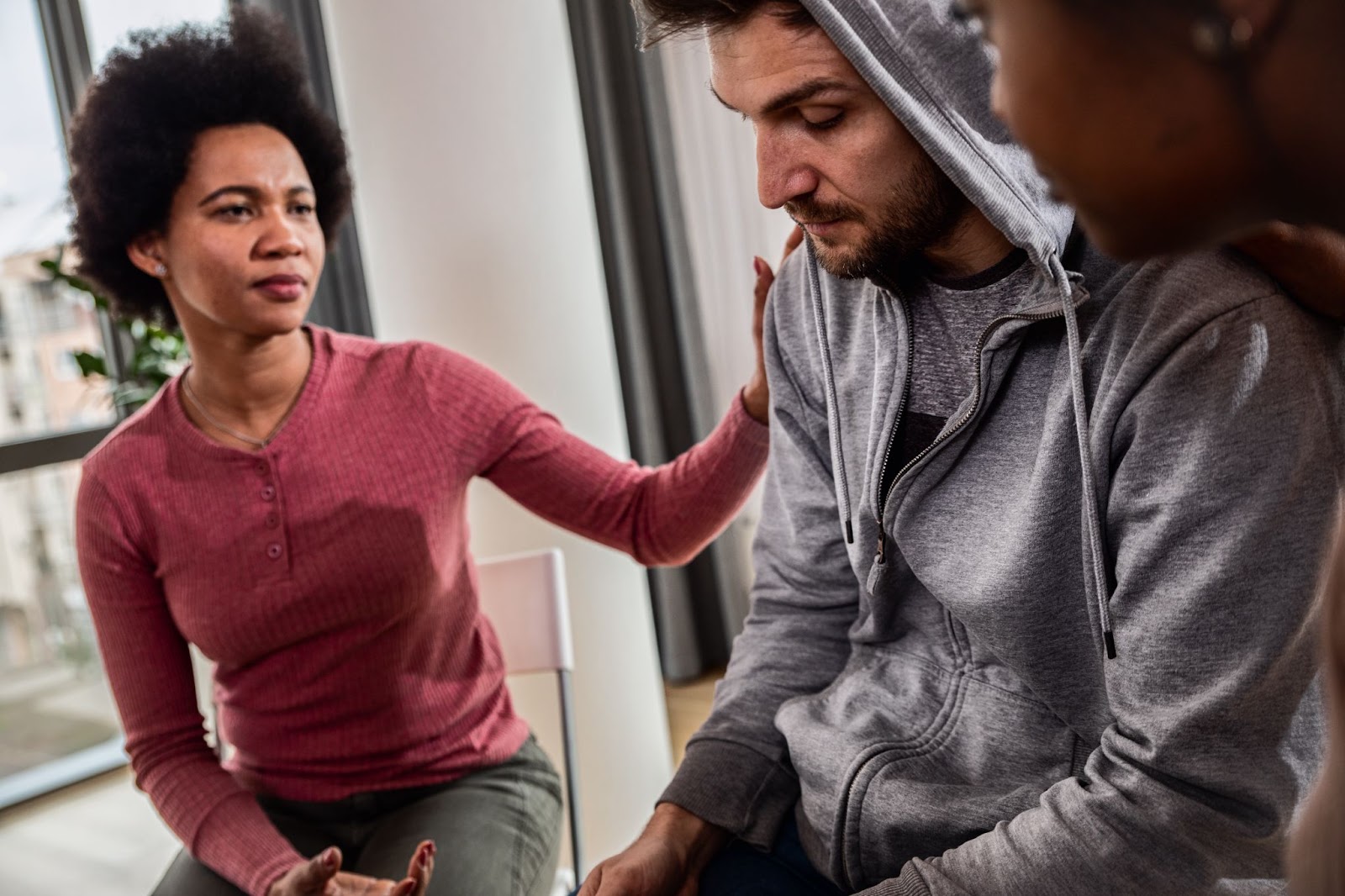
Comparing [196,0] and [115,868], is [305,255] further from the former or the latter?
[196,0]

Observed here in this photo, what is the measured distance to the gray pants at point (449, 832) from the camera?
1455 mm

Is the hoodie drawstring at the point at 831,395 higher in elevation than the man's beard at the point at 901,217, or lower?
lower

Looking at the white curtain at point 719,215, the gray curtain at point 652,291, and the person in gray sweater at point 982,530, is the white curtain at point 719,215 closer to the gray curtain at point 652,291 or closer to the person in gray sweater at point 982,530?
the gray curtain at point 652,291

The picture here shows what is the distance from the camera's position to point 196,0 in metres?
3.44

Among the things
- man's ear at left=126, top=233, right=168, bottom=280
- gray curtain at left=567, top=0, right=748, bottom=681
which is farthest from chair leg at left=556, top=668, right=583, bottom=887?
gray curtain at left=567, top=0, right=748, bottom=681

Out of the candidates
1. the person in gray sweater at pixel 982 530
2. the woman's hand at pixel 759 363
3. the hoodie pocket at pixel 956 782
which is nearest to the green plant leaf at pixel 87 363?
the woman's hand at pixel 759 363

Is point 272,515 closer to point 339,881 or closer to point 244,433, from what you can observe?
point 244,433

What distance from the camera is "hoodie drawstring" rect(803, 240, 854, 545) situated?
116 centimetres

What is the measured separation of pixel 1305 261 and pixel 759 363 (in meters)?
0.76

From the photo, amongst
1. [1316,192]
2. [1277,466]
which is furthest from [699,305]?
[1316,192]

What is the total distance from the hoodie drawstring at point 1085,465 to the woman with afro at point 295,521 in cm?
64

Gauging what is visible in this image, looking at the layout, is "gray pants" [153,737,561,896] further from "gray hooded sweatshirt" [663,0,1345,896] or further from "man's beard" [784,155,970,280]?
"man's beard" [784,155,970,280]

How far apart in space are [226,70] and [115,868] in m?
2.03

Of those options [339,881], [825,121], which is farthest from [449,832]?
[825,121]
